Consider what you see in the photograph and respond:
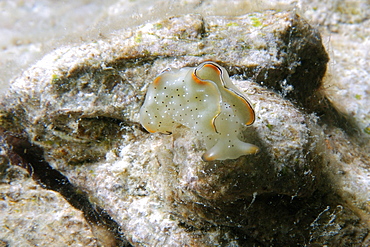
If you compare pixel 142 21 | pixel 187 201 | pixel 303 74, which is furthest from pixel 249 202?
pixel 142 21

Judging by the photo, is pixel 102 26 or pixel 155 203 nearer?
pixel 155 203

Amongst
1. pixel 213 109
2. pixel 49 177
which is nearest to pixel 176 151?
pixel 213 109

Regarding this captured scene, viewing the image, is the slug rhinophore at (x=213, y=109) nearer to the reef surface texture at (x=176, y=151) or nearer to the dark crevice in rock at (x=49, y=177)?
the reef surface texture at (x=176, y=151)

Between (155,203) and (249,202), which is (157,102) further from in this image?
(249,202)

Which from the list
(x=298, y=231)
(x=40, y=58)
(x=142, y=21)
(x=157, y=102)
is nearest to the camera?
(x=157, y=102)

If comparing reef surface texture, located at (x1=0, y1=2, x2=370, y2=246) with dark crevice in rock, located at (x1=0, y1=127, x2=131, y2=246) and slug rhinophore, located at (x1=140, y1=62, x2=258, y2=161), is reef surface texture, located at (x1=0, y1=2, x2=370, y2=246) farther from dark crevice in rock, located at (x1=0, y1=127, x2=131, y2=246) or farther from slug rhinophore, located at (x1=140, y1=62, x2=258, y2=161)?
slug rhinophore, located at (x1=140, y1=62, x2=258, y2=161)

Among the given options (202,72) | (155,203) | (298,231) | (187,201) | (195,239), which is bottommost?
(298,231)
